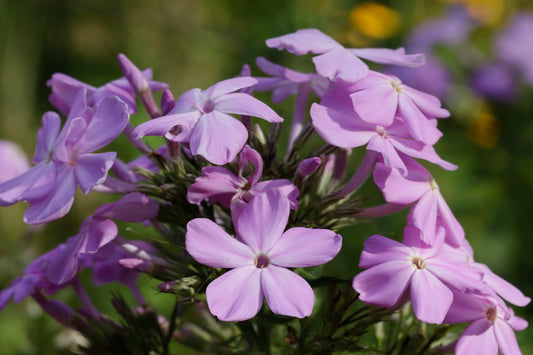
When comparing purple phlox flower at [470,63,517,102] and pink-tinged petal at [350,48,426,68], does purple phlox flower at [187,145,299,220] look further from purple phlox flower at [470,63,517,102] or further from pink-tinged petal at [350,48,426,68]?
purple phlox flower at [470,63,517,102]

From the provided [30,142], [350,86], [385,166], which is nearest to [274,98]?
[350,86]

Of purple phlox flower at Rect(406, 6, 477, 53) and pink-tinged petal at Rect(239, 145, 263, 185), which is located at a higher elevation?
pink-tinged petal at Rect(239, 145, 263, 185)

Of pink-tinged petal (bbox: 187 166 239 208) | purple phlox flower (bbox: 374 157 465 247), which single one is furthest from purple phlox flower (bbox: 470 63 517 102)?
pink-tinged petal (bbox: 187 166 239 208)

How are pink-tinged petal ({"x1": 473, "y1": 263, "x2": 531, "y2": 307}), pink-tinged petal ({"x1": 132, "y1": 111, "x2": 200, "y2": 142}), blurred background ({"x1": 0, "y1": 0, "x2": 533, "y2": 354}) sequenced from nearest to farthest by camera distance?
pink-tinged petal ({"x1": 132, "y1": 111, "x2": 200, "y2": 142})
pink-tinged petal ({"x1": 473, "y1": 263, "x2": 531, "y2": 307})
blurred background ({"x1": 0, "y1": 0, "x2": 533, "y2": 354})

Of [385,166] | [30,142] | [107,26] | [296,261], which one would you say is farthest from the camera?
[107,26]

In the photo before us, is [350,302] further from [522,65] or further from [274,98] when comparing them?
[522,65]

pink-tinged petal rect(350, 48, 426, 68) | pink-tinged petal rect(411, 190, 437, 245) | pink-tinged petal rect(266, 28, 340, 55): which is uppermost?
pink-tinged petal rect(266, 28, 340, 55)

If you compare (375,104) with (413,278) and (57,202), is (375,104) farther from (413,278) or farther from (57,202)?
(57,202)
